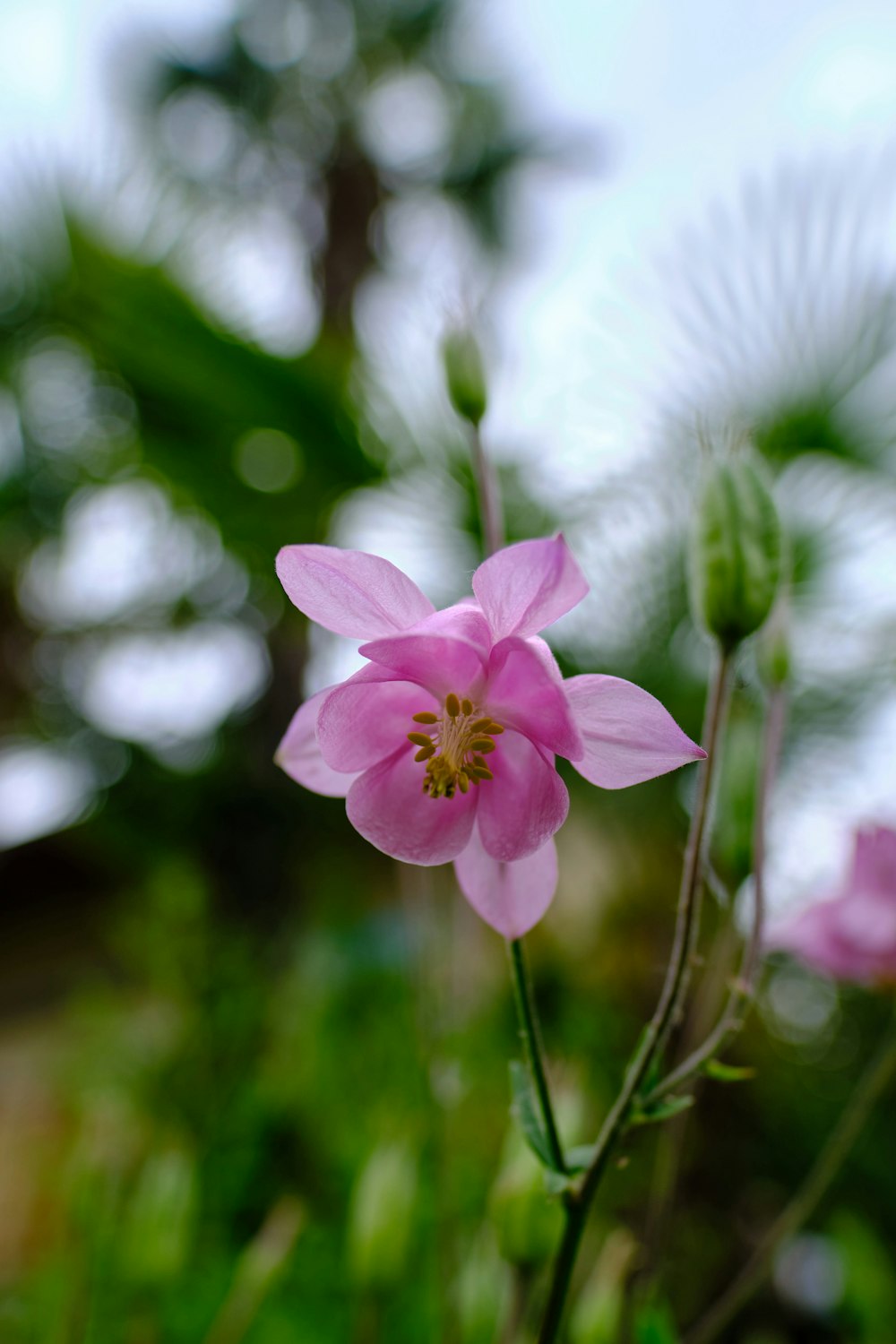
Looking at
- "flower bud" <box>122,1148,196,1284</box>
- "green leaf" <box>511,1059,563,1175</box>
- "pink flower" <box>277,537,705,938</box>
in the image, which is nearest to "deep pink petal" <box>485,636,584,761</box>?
"pink flower" <box>277,537,705,938</box>

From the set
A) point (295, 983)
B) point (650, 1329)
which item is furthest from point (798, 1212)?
point (295, 983)

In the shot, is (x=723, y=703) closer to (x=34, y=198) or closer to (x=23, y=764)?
(x=34, y=198)

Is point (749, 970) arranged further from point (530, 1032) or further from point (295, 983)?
point (295, 983)

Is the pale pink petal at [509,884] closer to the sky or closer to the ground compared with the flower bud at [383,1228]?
closer to the sky

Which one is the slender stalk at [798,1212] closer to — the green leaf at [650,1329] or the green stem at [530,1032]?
the green leaf at [650,1329]

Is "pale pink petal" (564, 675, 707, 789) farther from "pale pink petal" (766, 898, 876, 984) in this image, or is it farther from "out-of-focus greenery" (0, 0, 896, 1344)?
"pale pink petal" (766, 898, 876, 984)

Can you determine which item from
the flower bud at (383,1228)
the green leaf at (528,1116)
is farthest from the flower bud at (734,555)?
the flower bud at (383,1228)
